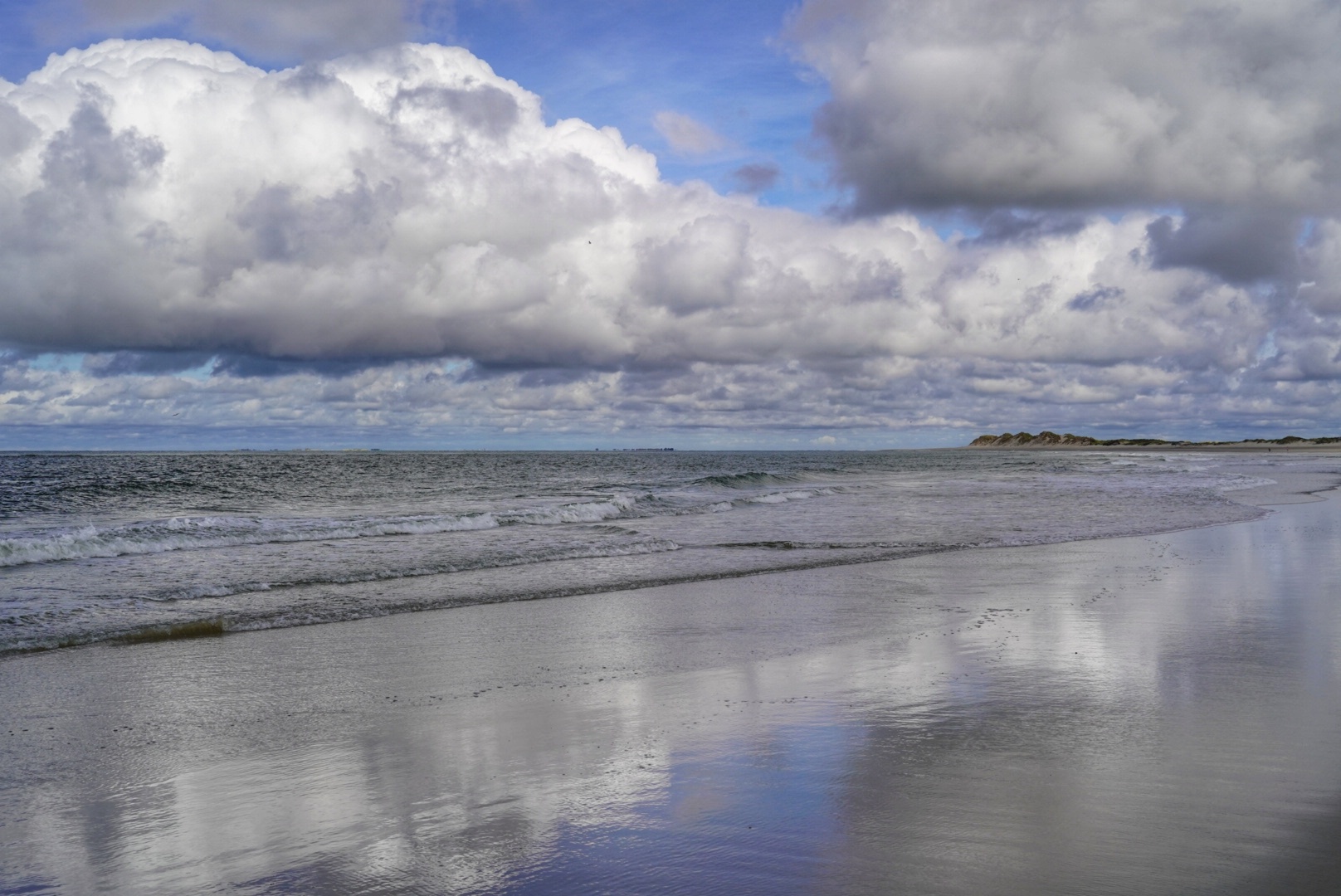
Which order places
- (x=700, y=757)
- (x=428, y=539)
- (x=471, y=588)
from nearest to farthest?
(x=700, y=757) < (x=471, y=588) < (x=428, y=539)

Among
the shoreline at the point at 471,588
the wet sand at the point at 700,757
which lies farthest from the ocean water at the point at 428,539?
the wet sand at the point at 700,757

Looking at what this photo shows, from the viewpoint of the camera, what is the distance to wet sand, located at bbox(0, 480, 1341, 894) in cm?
437

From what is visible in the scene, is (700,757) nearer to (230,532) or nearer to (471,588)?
(471,588)

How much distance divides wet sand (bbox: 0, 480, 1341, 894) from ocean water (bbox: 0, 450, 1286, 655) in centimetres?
281

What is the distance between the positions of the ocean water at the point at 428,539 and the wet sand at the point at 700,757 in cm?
281

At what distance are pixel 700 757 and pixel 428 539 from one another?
1794 centimetres

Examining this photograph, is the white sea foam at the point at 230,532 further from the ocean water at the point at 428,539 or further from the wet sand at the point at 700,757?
the wet sand at the point at 700,757

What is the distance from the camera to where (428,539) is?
74.9 ft

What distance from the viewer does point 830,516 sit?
30297mm

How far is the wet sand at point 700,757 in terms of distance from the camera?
4.37 metres

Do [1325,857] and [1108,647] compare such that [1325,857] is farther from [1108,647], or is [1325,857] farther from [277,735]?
[277,735]

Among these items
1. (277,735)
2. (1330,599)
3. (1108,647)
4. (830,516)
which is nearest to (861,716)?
(1108,647)

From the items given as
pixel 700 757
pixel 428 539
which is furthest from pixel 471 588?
pixel 700 757

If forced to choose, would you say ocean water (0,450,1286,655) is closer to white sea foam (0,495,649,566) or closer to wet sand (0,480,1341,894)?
white sea foam (0,495,649,566)
